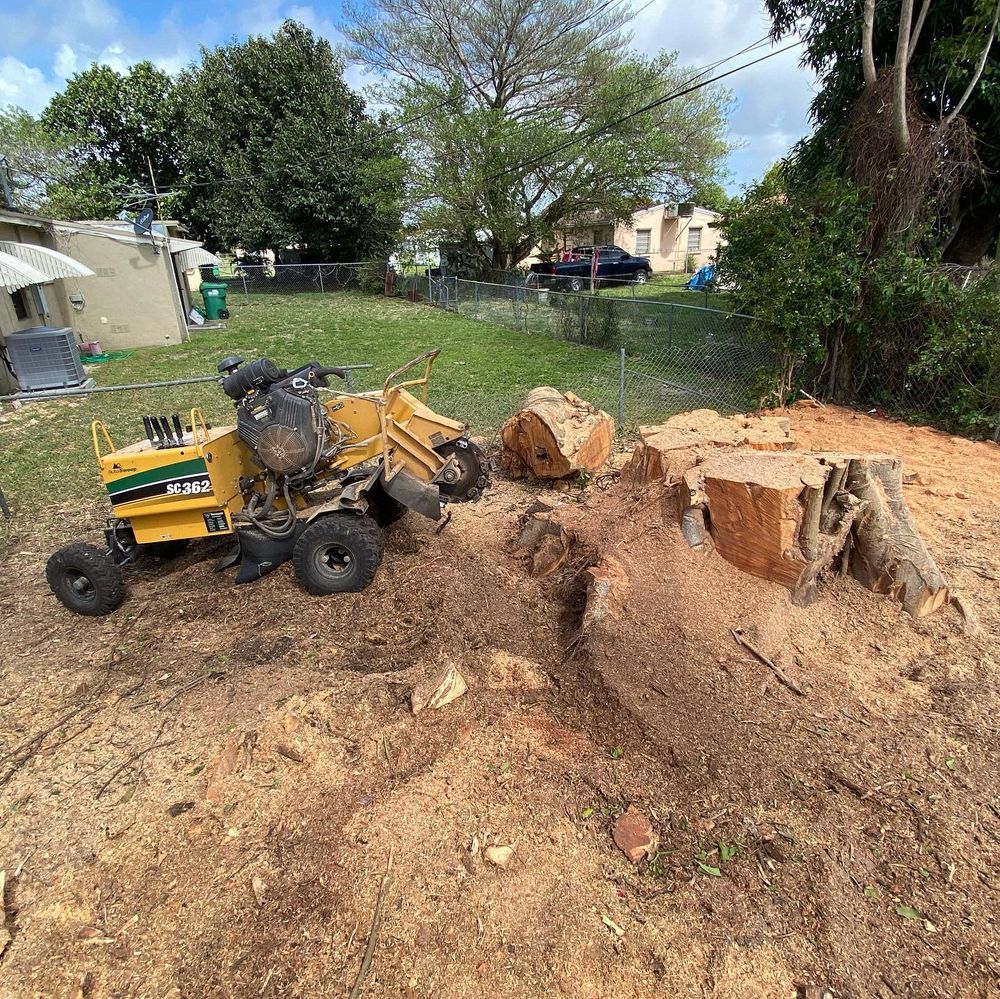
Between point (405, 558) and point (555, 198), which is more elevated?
point (555, 198)

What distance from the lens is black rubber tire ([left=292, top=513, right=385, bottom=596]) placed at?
180 inches

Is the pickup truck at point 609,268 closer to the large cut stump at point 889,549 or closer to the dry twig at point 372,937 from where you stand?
the large cut stump at point 889,549

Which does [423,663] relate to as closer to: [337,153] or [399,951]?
[399,951]

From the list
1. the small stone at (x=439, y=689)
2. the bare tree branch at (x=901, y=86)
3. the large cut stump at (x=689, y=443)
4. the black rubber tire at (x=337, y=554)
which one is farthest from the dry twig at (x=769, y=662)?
the bare tree branch at (x=901, y=86)

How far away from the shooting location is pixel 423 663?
388cm

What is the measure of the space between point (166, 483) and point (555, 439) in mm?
3638

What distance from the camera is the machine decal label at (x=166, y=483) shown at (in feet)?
14.8

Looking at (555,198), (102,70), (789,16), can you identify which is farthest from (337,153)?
(789,16)

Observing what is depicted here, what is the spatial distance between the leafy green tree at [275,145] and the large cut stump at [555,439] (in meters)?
25.7

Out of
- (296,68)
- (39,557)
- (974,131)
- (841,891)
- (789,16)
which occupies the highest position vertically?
(296,68)

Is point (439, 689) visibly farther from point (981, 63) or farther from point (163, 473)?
point (981, 63)

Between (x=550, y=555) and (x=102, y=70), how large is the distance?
4116 centimetres

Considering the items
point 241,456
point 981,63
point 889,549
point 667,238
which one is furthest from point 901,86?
A: point 667,238

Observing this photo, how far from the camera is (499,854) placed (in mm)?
2621
